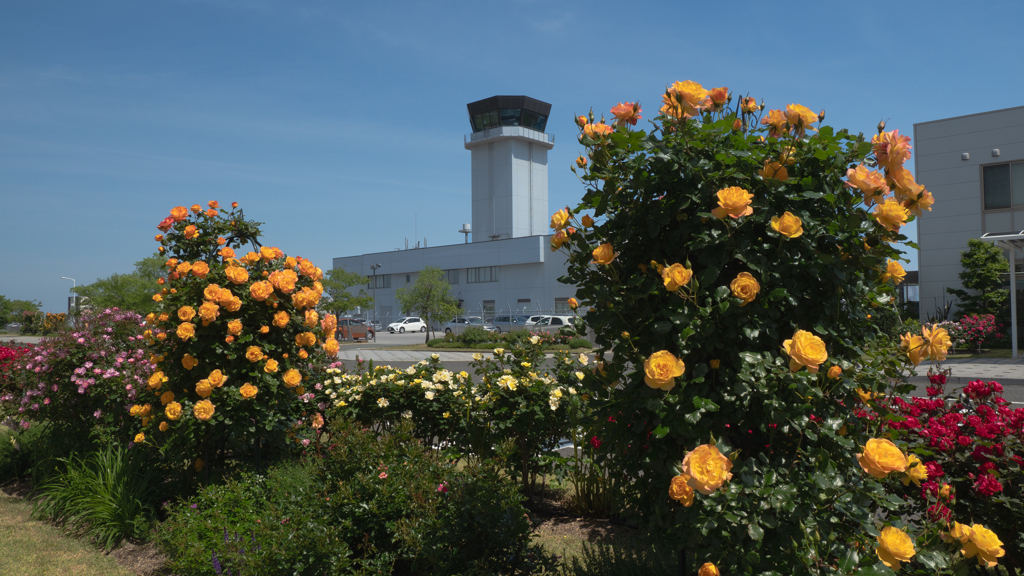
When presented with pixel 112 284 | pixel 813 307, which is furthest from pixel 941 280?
pixel 112 284

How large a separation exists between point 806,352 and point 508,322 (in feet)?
137

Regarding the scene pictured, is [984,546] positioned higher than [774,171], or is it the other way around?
[774,171]

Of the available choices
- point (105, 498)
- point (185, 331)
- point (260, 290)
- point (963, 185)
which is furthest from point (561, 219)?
point (963, 185)

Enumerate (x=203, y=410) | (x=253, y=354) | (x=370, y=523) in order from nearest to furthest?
(x=370, y=523) < (x=203, y=410) < (x=253, y=354)

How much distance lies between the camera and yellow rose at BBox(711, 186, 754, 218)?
1.99 meters

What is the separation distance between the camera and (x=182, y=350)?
4.57 meters

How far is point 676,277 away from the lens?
2000mm

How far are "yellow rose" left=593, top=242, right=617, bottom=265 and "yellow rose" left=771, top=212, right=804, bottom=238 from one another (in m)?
0.58

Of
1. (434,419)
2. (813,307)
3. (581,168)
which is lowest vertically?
(434,419)

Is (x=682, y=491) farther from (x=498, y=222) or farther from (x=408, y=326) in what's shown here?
(x=498, y=222)

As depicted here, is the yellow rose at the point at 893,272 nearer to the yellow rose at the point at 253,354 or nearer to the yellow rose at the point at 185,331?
the yellow rose at the point at 253,354

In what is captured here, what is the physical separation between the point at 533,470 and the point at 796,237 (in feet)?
11.5

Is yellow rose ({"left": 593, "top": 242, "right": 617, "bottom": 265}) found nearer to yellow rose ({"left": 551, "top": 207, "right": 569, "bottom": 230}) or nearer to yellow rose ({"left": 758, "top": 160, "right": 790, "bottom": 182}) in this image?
yellow rose ({"left": 551, "top": 207, "right": 569, "bottom": 230})

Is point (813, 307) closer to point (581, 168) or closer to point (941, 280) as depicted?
point (581, 168)
